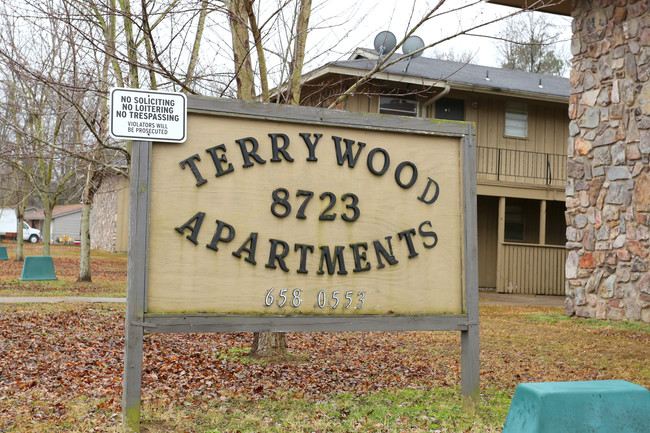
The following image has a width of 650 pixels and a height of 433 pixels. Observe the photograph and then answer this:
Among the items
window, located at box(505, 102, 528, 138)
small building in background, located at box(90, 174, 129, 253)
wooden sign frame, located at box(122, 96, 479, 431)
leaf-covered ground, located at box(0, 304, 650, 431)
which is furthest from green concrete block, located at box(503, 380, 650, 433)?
small building in background, located at box(90, 174, 129, 253)

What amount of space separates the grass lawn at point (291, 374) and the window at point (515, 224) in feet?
34.4

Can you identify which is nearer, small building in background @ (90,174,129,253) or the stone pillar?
the stone pillar

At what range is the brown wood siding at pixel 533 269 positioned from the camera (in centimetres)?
1816

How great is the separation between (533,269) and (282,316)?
1491 centimetres

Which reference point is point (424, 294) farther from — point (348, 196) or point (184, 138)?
point (184, 138)

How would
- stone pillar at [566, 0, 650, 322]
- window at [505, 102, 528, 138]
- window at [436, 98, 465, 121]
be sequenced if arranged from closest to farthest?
stone pillar at [566, 0, 650, 322] → window at [436, 98, 465, 121] → window at [505, 102, 528, 138]

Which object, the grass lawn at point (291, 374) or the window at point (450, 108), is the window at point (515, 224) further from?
the grass lawn at point (291, 374)

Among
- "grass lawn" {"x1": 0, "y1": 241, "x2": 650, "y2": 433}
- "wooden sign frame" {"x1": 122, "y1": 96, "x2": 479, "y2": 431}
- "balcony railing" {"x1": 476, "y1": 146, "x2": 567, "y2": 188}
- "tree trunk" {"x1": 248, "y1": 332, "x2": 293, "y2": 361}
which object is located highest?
"balcony railing" {"x1": 476, "y1": 146, "x2": 567, "y2": 188}

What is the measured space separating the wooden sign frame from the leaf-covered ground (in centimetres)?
70

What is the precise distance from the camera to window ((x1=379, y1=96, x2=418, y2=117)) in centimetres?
1812

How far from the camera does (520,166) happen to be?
19.4 meters

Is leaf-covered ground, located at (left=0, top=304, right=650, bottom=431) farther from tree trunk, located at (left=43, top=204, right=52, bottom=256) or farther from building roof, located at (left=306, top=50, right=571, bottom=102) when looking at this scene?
tree trunk, located at (left=43, top=204, right=52, bottom=256)

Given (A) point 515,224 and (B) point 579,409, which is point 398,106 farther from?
(B) point 579,409

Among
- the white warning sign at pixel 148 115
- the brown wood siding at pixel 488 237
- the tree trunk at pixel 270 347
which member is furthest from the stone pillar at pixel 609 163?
the brown wood siding at pixel 488 237
